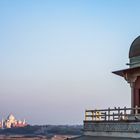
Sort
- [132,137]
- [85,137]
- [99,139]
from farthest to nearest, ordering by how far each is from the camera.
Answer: [85,137], [99,139], [132,137]

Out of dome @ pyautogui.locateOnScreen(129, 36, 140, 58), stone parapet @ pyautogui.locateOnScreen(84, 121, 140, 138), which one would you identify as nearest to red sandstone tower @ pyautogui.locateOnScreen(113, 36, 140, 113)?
dome @ pyautogui.locateOnScreen(129, 36, 140, 58)

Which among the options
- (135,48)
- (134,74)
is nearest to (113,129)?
(134,74)

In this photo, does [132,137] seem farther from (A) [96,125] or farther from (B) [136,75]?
(B) [136,75]

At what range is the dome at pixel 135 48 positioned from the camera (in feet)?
81.4

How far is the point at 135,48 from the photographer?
25016 millimetres

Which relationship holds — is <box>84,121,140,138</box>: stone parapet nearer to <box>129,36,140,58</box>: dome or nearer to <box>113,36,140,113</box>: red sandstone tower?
<box>113,36,140,113</box>: red sandstone tower

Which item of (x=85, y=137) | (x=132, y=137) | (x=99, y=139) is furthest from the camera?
(x=85, y=137)

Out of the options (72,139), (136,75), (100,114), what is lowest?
(72,139)

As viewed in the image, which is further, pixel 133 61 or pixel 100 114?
pixel 133 61

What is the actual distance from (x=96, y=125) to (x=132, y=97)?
11.5 ft

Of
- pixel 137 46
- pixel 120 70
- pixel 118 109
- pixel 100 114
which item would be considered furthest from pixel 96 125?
pixel 137 46

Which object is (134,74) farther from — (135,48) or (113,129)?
(113,129)

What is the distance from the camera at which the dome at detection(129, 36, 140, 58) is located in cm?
2480

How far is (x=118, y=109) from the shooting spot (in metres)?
21.7
